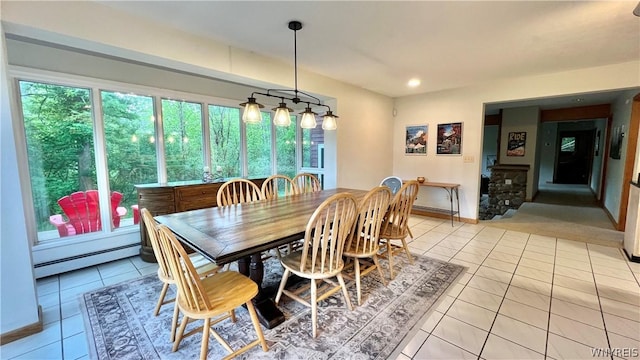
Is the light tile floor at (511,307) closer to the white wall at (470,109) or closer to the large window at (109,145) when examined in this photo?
the large window at (109,145)

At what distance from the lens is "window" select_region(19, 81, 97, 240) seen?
2.67m

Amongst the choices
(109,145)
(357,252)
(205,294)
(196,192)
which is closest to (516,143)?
(357,252)

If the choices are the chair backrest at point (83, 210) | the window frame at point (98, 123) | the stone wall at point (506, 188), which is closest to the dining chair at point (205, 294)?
the window frame at point (98, 123)

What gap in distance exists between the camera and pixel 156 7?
207 centimetres

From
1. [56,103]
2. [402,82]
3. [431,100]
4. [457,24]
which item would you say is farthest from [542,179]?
[56,103]

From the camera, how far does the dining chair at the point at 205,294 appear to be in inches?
53.9

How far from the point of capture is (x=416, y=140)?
521 centimetres

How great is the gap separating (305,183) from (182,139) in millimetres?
1810

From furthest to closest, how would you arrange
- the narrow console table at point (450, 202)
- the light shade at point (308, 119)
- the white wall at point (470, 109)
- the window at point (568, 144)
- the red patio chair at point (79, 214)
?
1. the window at point (568, 144)
2. the narrow console table at point (450, 202)
3. the white wall at point (470, 109)
4. the red patio chair at point (79, 214)
5. the light shade at point (308, 119)

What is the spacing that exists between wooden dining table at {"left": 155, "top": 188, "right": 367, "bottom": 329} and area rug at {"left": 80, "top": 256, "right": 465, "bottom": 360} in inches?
8.1

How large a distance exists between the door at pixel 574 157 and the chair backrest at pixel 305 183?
1153cm

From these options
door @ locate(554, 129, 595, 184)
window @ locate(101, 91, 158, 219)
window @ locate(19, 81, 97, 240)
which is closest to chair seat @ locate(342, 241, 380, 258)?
window @ locate(101, 91, 158, 219)

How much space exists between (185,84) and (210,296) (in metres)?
3.01

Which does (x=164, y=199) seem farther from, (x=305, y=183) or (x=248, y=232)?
(x=248, y=232)
